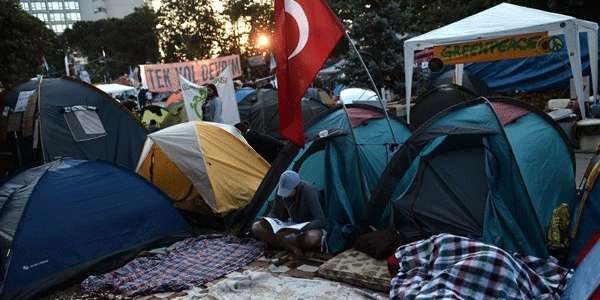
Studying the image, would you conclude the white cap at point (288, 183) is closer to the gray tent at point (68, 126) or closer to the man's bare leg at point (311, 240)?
the man's bare leg at point (311, 240)

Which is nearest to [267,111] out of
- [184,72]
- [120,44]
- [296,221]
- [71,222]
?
[184,72]

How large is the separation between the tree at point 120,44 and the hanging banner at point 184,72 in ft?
122

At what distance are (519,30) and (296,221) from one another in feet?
17.0

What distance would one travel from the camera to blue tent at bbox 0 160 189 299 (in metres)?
4.37

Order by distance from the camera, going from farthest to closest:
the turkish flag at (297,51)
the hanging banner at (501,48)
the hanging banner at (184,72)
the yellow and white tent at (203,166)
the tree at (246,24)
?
the tree at (246,24) → the hanging banner at (184,72) → the hanging banner at (501,48) → the yellow and white tent at (203,166) → the turkish flag at (297,51)

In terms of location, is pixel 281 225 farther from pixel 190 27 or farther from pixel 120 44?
pixel 120 44

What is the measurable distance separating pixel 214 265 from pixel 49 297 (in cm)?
151

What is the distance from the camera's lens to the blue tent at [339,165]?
16.7 ft

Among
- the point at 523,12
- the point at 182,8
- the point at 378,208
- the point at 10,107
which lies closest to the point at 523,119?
the point at 378,208

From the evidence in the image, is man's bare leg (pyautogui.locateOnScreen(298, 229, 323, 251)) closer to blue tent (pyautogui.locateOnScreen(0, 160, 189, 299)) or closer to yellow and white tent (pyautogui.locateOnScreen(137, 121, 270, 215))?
yellow and white tent (pyautogui.locateOnScreen(137, 121, 270, 215))

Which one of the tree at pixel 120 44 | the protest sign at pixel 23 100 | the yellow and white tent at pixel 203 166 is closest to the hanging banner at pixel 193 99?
the protest sign at pixel 23 100

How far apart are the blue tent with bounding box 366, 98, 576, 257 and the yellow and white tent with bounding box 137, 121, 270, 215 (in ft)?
6.62

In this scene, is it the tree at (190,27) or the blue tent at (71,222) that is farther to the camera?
the tree at (190,27)

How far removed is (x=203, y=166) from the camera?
5898mm
